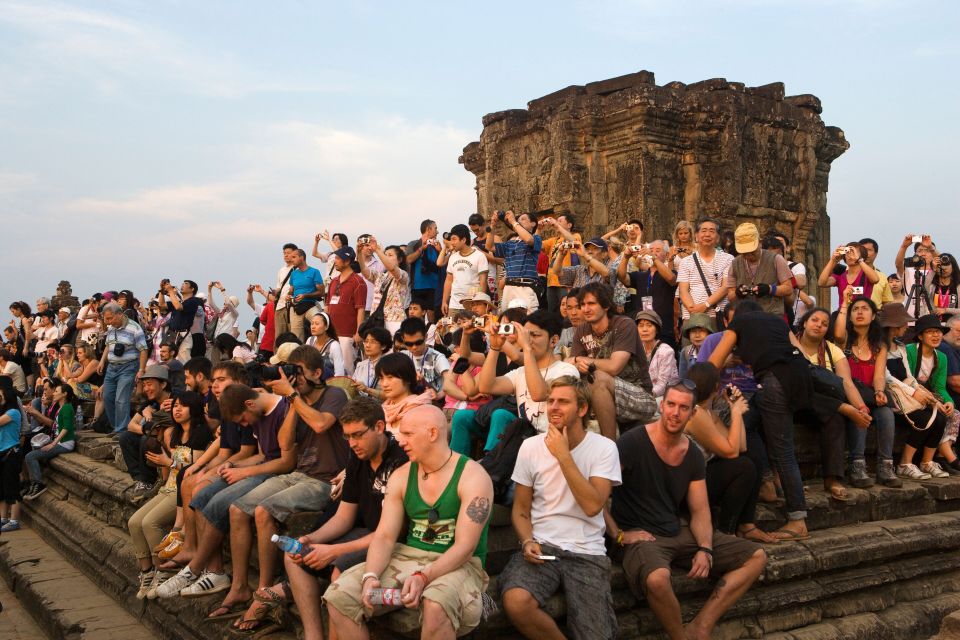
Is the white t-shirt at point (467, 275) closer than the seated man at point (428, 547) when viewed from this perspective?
No

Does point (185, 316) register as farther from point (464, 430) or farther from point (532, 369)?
point (532, 369)

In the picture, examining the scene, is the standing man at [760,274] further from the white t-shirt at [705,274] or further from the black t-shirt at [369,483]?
the black t-shirt at [369,483]

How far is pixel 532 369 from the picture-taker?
16.6 ft

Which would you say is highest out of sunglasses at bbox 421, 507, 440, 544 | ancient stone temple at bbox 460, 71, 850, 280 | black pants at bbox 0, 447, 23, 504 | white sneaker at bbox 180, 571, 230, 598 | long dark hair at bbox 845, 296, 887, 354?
ancient stone temple at bbox 460, 71, 850, 280

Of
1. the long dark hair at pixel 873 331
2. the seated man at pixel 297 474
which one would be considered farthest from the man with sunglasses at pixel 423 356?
the long dark hair at pixel 873 331

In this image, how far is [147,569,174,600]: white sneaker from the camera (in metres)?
5.93

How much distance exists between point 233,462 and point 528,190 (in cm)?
914

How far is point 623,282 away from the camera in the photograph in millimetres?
8453

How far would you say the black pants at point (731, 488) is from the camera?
5.09 metres

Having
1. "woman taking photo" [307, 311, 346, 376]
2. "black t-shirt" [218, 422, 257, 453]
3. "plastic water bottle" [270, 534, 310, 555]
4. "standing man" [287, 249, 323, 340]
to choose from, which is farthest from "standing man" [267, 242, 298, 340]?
"plastic water bottle" [270, 534, 310, 555]

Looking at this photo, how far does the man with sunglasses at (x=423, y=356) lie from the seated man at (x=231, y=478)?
126cm

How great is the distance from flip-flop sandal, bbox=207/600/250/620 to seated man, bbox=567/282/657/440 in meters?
2.55

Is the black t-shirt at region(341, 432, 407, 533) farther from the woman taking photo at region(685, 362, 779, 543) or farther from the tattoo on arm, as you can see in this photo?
the woman taking photo at region(685, 362, 779, 543)

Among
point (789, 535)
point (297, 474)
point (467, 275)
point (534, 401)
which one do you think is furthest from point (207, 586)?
point (467, 275)
